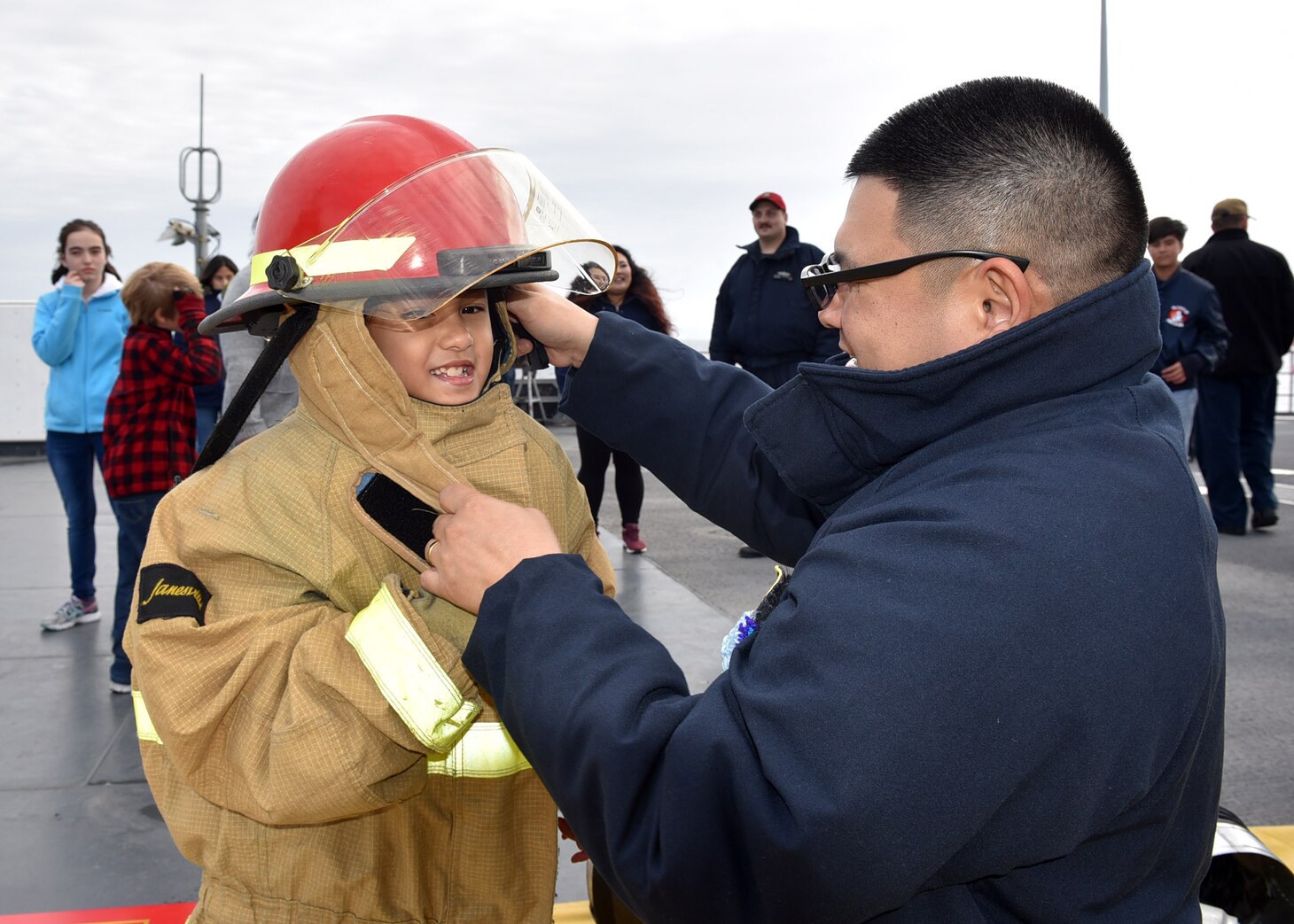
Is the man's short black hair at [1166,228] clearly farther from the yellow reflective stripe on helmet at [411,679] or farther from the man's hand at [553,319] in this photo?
the yellow reflective stripe on helmet at [411,679]

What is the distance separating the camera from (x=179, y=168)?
17453mm

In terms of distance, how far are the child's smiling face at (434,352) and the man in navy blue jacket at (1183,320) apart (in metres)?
6.02

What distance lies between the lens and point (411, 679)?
145cm

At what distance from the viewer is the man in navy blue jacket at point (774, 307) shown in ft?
21.9

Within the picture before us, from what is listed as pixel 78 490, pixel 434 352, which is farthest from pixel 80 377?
pixel 434 352

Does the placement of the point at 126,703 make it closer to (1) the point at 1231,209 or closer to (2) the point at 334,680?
(2) the point at 334,680

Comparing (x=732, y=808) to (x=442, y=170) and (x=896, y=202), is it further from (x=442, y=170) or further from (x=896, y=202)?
(x=442, y=170)

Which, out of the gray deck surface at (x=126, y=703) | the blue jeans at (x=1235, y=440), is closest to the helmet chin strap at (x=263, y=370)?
the gray deck surface at (x=126, y=703)

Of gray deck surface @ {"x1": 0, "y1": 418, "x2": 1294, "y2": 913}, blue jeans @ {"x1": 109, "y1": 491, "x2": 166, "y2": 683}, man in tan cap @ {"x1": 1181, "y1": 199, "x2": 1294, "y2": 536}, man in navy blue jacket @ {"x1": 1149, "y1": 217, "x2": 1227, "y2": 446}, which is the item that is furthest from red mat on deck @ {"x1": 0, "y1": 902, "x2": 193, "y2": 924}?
man in tan cap @ {"x1": 1181, "y1": 199, "x2": 1294, "y2": 536}

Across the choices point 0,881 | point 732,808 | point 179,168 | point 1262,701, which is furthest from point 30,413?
point 732,808

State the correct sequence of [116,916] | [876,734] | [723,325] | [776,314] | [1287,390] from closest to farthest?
[876,734] → [116,916] → [776,314] → [723,325] → [1287,390]

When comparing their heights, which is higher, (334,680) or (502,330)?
(502,330)

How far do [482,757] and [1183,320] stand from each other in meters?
6.46

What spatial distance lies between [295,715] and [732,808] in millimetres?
641
